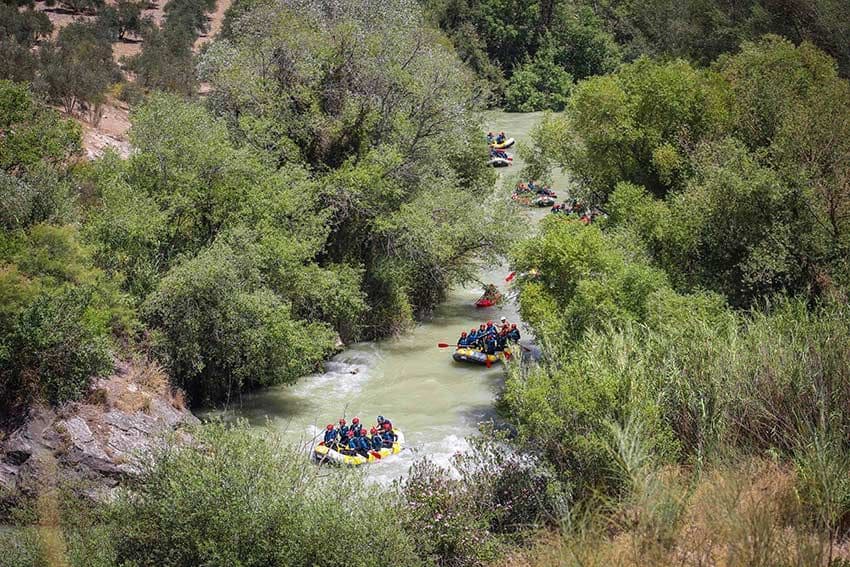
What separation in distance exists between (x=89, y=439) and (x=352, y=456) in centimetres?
589

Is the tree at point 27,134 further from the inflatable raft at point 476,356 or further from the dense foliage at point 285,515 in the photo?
the inflatable raft at point 476,356

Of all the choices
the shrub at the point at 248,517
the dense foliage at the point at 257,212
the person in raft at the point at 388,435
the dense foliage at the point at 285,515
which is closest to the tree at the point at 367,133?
the dense foliage at the point at 257,212

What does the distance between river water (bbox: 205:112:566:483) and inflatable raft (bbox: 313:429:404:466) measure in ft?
0.73

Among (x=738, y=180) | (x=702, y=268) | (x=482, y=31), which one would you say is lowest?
(x=482, y=31)

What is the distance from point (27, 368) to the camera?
21.1 m

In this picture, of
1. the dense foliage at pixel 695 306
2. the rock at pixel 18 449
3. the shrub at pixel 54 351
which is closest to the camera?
the dense foliage at pixel 695 306

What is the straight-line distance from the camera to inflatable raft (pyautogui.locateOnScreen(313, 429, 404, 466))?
2245 cm

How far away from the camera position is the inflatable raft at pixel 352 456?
73.7ft

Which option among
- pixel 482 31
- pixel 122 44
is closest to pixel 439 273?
pixel 122 44

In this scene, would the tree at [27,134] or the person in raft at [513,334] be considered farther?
the person in raft at [513,334]

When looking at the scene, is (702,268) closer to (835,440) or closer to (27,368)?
(835,440)

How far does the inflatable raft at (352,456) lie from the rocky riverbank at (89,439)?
10.7 feet

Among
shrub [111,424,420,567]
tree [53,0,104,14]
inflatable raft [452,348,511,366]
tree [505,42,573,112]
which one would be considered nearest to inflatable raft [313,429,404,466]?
inflatable raft [452,348,511,366]

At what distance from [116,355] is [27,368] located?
2810 mm
